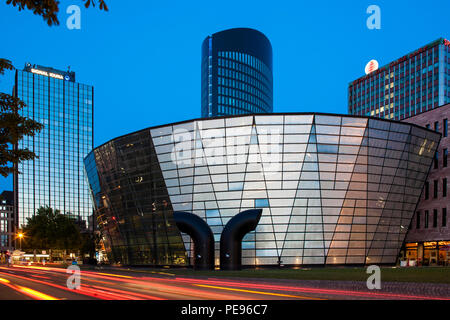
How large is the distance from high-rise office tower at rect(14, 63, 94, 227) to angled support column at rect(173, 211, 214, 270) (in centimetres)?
14605

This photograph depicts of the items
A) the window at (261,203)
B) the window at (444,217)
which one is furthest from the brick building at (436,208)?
the window at (261,203)

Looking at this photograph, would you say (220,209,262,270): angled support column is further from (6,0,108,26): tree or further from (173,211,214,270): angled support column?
(6,0,108,26): tree

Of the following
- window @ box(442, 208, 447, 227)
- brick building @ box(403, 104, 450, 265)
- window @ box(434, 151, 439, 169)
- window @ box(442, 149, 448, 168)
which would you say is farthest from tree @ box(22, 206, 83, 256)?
window @ box(442, 149, 448, 168)

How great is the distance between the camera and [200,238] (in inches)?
1630

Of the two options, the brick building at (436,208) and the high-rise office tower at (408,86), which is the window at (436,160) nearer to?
the brick building at (436,208)

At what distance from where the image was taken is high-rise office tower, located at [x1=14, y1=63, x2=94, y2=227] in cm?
17650

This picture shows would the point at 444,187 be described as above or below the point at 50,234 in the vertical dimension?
above

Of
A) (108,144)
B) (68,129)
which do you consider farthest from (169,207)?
(68,129)

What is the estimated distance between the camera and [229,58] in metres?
178

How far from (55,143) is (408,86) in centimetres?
13254

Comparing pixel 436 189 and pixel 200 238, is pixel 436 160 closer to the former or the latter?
pixel 436 189

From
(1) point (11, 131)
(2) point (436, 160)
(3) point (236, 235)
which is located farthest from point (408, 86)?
(1) point (11, 131)

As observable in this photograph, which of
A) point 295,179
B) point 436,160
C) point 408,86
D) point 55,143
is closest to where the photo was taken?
point 295,179
